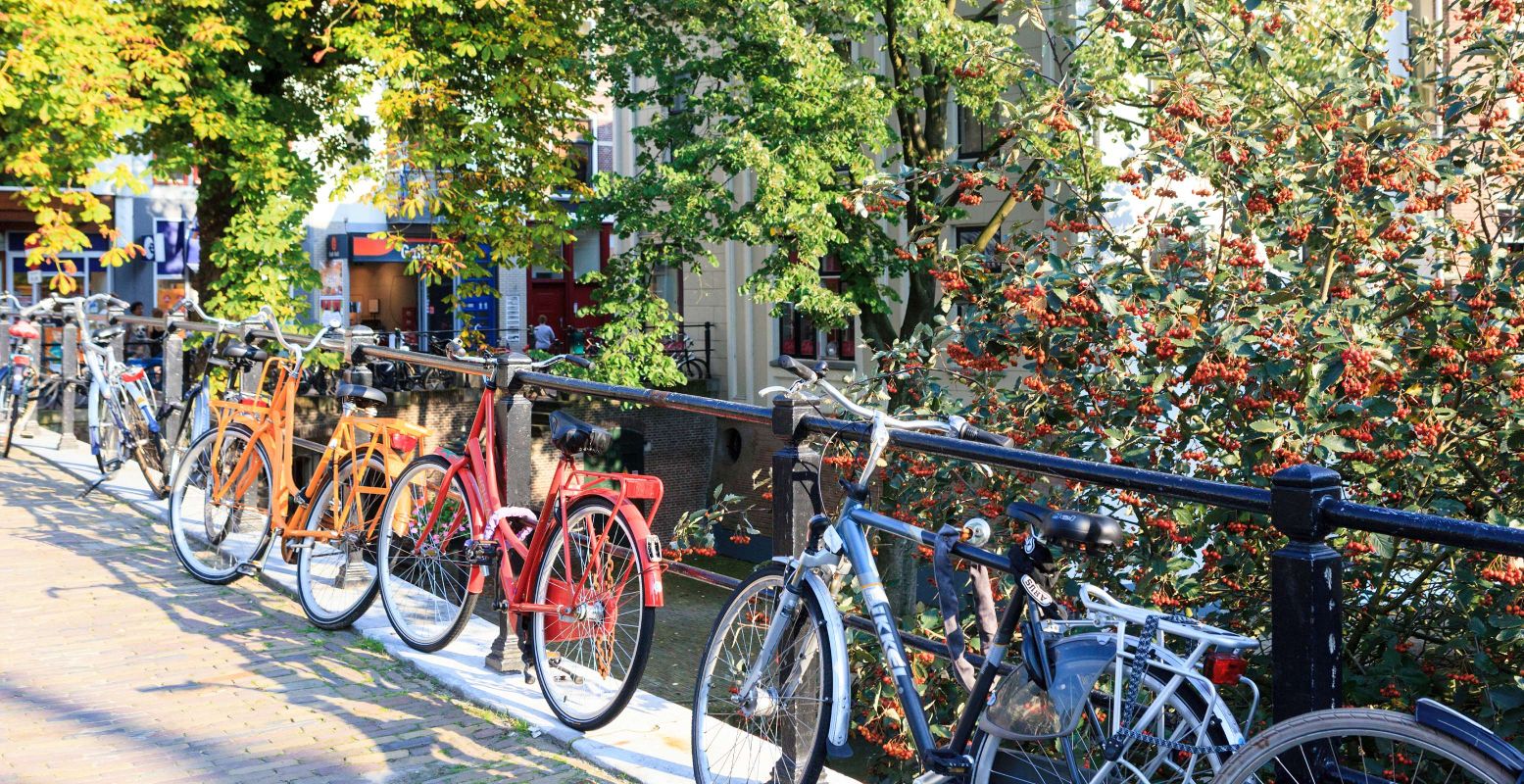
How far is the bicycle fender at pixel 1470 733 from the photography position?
210cm

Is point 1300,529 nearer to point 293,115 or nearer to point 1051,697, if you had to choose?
point 1051,697

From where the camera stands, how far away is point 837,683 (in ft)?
11.9

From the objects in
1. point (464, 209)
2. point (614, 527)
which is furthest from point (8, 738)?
point (464, 209)

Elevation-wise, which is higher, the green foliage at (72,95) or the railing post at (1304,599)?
the green foliage at (72,95)

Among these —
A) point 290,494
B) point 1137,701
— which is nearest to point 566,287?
point 290,494

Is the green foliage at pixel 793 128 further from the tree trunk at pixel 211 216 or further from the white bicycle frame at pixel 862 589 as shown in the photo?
the white bicycle frame at pixel 862 589

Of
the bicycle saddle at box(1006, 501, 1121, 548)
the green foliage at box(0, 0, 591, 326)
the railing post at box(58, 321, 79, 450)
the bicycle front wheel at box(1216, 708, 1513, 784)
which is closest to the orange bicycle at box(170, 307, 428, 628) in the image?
the bicycle saddle at box(1006, 501, 1121, 548)

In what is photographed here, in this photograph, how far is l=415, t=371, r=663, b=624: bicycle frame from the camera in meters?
4.50

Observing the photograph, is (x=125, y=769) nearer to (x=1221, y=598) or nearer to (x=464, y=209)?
(x=1221, y=598)

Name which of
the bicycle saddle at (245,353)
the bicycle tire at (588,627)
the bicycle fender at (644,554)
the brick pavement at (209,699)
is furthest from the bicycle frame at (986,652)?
the bicycle saddle at (245,353)

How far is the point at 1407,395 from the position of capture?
16.7ft

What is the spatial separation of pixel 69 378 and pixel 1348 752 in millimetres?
11341

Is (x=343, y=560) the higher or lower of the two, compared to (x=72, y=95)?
lower

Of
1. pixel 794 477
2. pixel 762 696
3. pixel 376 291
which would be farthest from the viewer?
pixel 376 291
